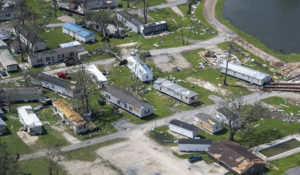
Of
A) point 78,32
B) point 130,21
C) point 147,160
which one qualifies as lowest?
point 147,160

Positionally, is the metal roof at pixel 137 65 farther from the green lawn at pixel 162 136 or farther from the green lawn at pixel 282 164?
the green lawn at pixel 282 164

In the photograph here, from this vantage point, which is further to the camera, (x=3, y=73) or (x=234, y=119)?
(x=3, y=73)

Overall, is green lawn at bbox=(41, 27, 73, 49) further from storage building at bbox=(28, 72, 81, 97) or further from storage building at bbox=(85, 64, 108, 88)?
storage building at bbox=(28, 72, 81, 97)

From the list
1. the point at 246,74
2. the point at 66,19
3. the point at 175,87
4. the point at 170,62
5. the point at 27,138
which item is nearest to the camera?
the point at 27,138

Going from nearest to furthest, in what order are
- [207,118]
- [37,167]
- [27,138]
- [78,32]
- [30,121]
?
1. [37,167]
2. [27,138]
3. [30,121]
4. [207,118]
5. [78,32]

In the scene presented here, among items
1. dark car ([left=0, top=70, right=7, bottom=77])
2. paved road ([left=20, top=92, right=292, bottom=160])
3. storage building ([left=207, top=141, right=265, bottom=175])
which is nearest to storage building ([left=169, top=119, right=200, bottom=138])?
paved road ([left=20, top=92, right=292, bottom=160])

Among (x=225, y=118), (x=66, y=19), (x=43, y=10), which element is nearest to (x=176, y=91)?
(x=225, y=118)

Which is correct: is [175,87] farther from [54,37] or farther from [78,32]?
[54,37]
